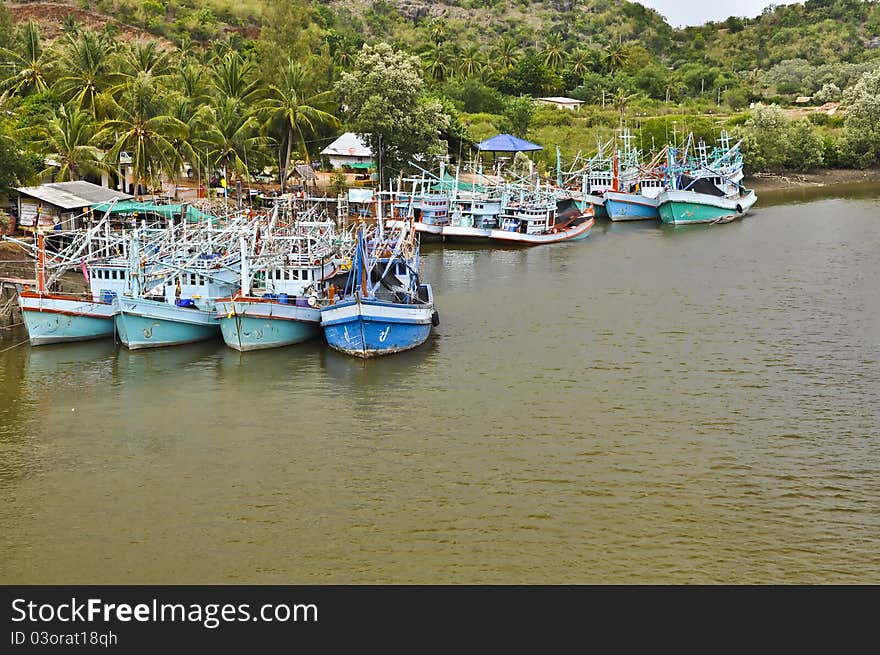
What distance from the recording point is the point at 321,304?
39.8 metres

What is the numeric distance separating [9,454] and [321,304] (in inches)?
537

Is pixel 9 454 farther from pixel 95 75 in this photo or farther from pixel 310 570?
pixel 95 75

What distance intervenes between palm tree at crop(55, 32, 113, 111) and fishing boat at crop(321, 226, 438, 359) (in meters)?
32.0

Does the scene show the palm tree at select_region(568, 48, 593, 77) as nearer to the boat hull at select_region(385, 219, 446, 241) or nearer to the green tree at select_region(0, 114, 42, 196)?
the boat hull at select_region(385, 219, 446, 241)

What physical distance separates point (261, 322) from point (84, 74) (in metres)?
34.4

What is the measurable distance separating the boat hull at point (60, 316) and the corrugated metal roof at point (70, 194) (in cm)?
1146

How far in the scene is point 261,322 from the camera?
38.3 meters

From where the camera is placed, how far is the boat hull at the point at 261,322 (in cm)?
3797

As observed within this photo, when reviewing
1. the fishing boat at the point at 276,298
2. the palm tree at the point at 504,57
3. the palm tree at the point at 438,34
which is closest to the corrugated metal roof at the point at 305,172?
the fishing boat at the point at 276,298

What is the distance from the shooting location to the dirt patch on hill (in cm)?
10481

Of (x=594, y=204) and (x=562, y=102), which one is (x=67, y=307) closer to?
(x=594, y=204)

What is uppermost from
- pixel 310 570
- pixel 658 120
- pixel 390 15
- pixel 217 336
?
pixel 390 15

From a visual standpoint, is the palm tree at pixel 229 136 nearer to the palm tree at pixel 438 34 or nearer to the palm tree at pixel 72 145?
the palm tree at pixel 72 145

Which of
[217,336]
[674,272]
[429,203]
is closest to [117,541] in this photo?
[217,336]
